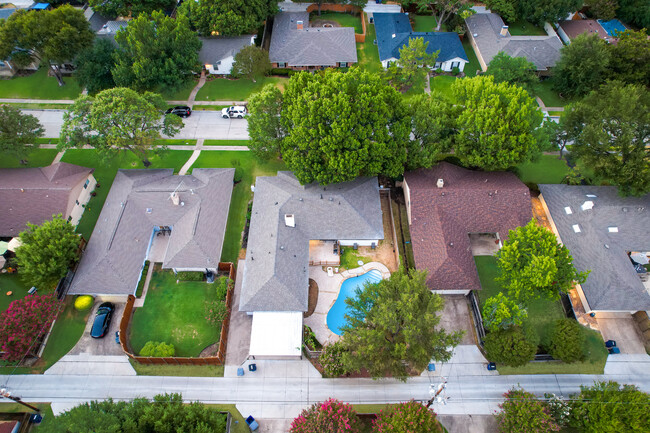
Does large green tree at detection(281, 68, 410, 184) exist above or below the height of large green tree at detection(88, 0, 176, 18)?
below

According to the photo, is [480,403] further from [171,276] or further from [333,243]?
[171,276]

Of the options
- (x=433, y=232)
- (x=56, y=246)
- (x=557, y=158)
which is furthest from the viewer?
(x=557, y=158)

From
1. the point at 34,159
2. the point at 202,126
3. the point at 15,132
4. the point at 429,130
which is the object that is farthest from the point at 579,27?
the point at 34,159

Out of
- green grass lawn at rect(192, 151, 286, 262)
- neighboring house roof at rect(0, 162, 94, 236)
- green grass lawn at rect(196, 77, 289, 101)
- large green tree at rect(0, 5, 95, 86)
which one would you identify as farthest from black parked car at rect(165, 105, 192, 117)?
neighboring house roof at rect(0, 162, 94, 236)

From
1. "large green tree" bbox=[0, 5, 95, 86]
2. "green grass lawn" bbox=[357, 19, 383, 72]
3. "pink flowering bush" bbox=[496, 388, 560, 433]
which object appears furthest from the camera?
"green grass lawn" bbox=[357, 19, 383, 72]

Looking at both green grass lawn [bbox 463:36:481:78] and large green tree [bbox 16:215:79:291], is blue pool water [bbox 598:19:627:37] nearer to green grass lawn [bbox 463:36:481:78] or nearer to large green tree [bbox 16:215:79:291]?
green grass lawn [bbox 463:36:481:78]

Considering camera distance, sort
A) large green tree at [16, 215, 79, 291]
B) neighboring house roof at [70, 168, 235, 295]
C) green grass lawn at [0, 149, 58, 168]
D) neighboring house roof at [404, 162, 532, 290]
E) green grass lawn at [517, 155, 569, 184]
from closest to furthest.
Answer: large green tree at [16, 215, 79, 291] < neighboring house roof at [404, 162, 532, 290] < neighboring house roof at [70, 168, 235, 295] < green grass lawn at [517, 155, 569, 184] < green grass lawn at [0, 149, 58, 168]

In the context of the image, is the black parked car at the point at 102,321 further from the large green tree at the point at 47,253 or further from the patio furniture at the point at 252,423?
the patio furniture at the point at 252,423

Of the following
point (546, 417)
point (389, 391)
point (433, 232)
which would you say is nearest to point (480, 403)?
point (546, 417)
